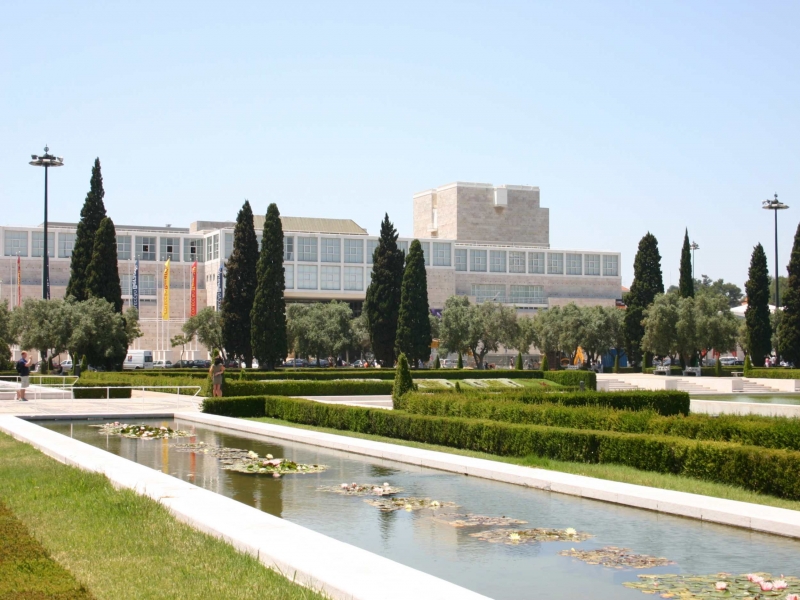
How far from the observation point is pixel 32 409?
27.2 m

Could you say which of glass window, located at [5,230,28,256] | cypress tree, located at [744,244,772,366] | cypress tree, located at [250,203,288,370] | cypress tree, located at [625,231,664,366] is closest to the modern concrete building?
glass window, located at [5,230,28,256]

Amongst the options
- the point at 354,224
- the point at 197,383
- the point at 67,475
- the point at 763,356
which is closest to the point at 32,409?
the point at 197,383

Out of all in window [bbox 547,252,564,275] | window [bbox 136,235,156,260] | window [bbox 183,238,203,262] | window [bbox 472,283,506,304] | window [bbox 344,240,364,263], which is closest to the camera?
window [bbox 136,235,156,260]

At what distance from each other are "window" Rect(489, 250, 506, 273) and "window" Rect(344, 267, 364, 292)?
680 inches

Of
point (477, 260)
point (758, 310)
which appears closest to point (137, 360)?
point (477, 260)

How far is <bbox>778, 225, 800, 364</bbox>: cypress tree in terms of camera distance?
58.8m

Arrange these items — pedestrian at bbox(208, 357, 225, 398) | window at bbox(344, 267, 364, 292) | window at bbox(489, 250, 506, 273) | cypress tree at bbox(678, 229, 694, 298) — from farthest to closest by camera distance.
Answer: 1. window at bbox(489, 250, 506, 273)
2. window at bbox(344, 267, 364, 292)
3. cypress tree at bbox(678, 229, 694, 298)
4. pedestrian at bbox(208, 357, 225, 398)

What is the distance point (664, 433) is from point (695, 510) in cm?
574

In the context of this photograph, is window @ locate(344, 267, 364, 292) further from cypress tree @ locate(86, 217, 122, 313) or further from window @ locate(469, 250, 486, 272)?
cypress tree @ locate(86, 217, 122, 313)

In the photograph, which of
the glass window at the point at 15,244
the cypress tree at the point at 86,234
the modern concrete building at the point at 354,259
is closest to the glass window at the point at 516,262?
the modern concrete building at the point at 354,259

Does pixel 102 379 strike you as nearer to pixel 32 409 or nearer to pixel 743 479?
pixel 32 409

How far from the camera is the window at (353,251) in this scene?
318 feet

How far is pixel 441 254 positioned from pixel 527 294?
479 inches

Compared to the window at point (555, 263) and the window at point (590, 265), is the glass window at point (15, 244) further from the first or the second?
the window at point (590, 265)
